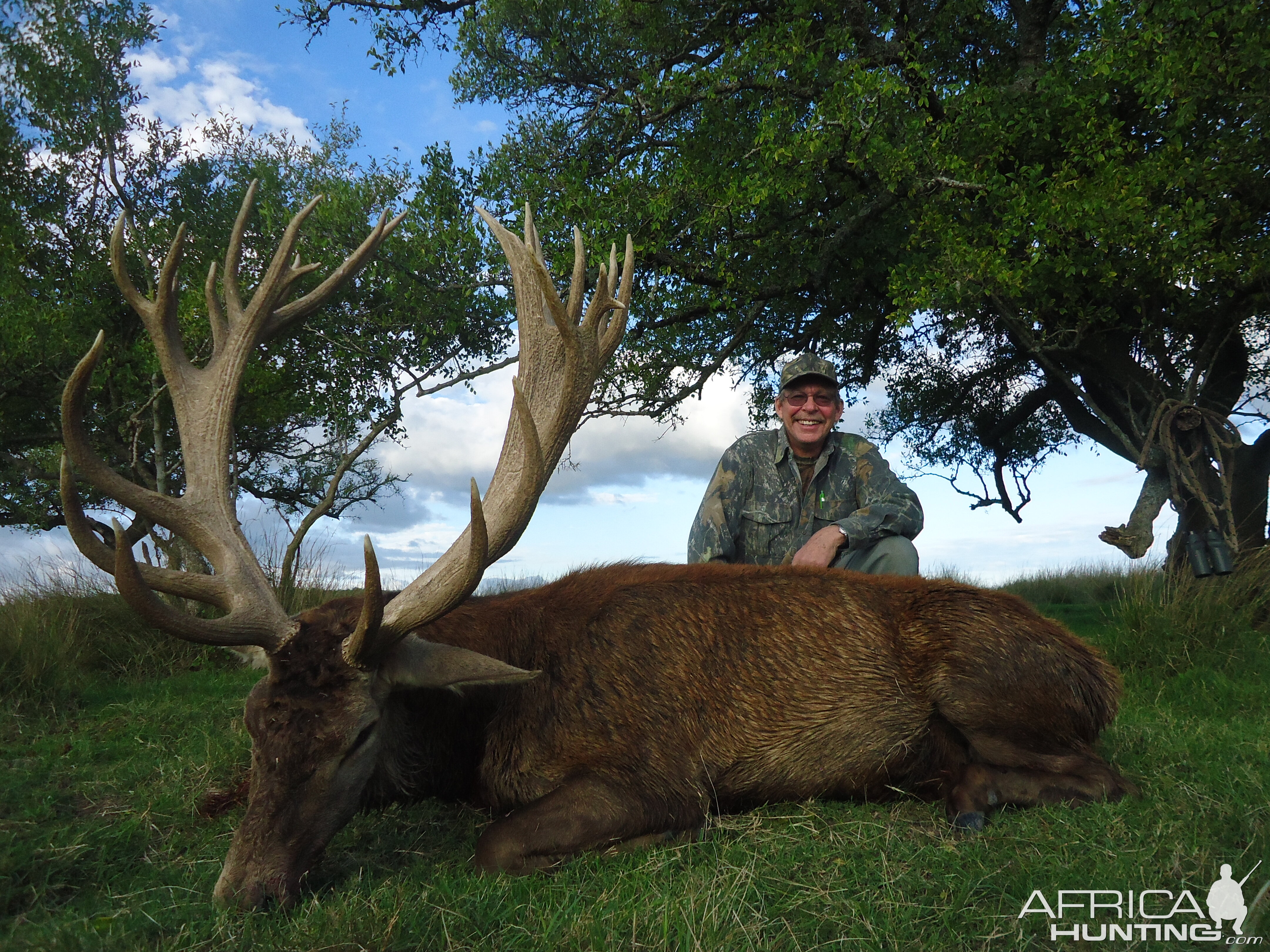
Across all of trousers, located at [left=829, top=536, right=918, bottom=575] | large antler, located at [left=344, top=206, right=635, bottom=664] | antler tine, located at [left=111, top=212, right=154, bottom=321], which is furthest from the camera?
trousers, located at [left=829, top=536, right=918, bottom=575]

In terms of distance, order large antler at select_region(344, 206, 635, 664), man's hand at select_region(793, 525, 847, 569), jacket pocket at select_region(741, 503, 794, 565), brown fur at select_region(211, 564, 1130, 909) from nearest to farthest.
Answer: large antler at select_region(344, 206, 635, 664), brown fur at select_region(211, 564, 1130, 909), man's hand at select_region(793, 525, 847, 569), jacket pocket at select_region(741, 503, 794, 565)

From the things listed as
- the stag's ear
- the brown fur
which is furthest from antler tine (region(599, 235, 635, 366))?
the stag's ear

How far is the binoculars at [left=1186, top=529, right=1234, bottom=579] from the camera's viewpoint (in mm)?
7961

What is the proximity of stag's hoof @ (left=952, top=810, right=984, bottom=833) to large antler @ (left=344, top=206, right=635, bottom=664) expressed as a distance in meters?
2.12

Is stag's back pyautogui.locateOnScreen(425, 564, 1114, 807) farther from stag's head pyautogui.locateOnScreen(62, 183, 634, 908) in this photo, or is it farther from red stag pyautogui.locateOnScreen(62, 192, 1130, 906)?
stag's head pyautogui.locateOnScreen(62, 183, 634, 908)

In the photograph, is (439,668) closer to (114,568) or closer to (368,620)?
(368,620)

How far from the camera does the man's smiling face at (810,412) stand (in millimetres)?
5816

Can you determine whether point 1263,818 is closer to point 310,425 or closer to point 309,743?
point 309,743

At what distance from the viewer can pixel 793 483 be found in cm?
→ 598

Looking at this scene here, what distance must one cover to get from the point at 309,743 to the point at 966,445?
1484 centimetres

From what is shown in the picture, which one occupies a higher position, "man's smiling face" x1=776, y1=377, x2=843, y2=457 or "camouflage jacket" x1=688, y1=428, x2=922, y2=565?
"man's smiling face" x1=776, y1=377, x2=843, y2=457

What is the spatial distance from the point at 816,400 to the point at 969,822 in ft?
10.3

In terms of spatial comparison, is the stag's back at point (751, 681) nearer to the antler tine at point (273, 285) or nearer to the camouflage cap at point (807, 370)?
the antler tine at point (273, 285)

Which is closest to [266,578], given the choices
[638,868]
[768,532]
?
[638,868]
